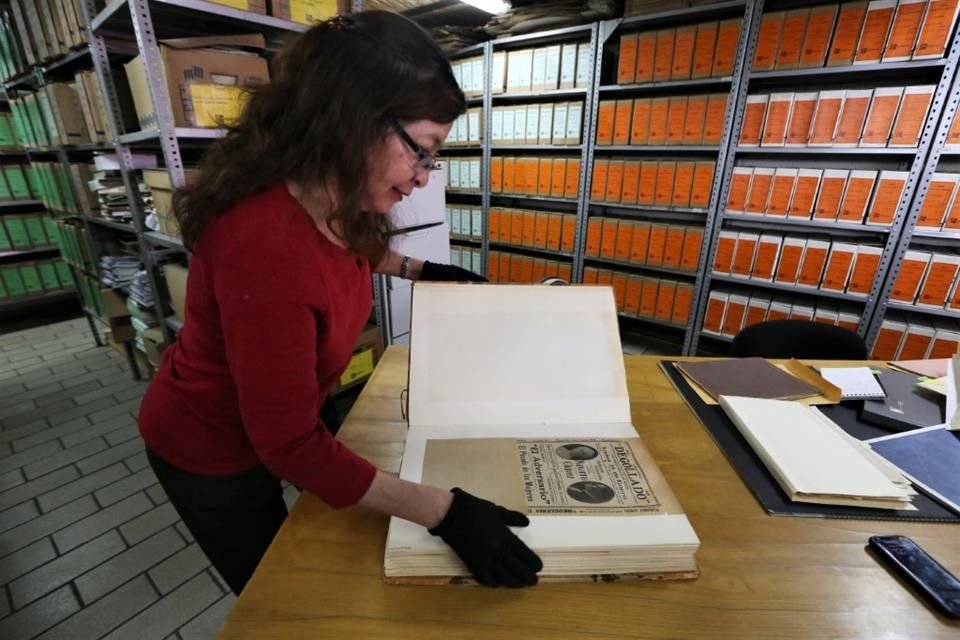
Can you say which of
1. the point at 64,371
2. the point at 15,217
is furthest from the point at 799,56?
the point at 15,217

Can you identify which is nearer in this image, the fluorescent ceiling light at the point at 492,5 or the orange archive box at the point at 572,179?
the fluorescent ceiling light at the point at 492,5

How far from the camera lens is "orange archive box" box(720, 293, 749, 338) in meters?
2.39

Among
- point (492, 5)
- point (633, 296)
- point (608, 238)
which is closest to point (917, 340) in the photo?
point (633, 296)

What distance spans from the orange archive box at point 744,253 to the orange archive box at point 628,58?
107cm

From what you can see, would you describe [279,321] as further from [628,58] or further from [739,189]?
[628,58]

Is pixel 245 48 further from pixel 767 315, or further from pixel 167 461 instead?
pixel 767 315

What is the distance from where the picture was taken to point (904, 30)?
175 cm

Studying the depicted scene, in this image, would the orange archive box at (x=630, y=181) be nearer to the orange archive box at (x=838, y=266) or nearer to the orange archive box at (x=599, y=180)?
the orange archive box at (x=599, y=180)

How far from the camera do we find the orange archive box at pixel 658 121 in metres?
2.37

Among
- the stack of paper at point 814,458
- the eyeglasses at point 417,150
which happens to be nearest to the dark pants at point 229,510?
the eyeglasses at point 417,150

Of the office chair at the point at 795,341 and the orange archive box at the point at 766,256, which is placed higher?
the orange archive box at the point at 766,256

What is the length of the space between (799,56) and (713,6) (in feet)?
1.50

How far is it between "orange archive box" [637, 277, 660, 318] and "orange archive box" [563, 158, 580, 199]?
722 mm

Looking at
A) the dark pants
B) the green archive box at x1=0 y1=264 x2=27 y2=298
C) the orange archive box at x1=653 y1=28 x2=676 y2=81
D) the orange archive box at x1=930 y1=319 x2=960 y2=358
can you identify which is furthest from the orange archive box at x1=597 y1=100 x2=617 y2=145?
the green archive box at x1=0 y1=264 x2=27 y2=298
